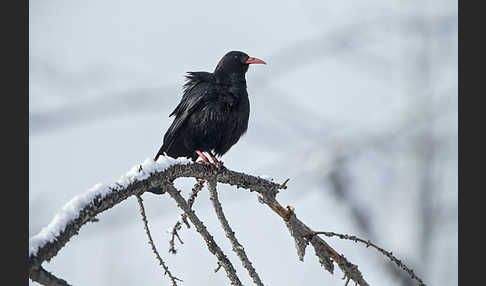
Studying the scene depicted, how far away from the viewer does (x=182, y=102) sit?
5457 mm

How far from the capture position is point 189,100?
5352 millimetres

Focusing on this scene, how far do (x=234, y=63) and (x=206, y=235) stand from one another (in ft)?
11.5

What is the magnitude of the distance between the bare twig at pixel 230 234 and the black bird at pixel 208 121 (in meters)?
1.89

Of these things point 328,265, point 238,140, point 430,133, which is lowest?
point 328,265

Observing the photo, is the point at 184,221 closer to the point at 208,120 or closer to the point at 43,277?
the point at 43,277

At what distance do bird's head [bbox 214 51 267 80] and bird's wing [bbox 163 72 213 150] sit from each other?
20 centimetres

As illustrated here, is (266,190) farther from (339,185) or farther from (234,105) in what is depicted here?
(339,185)

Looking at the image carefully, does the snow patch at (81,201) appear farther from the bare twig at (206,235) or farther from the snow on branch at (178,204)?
the bare twig at (206,235)

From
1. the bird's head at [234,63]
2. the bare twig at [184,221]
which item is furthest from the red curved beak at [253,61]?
the bare twig at [184,221]

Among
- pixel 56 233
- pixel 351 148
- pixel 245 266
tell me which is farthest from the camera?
pixel 351 148

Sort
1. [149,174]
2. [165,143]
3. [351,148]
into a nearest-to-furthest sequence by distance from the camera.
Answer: [149,174] → [165,143] → [351,148]

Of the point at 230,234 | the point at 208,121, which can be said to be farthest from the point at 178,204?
the point at 208,121

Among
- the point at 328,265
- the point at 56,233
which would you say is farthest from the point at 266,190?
the point at 56,233

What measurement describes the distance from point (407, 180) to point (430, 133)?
0.94 meters
